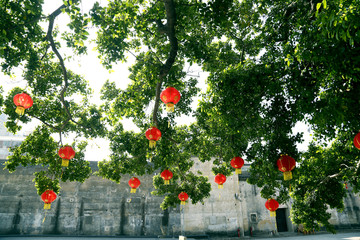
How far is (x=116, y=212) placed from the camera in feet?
45.5

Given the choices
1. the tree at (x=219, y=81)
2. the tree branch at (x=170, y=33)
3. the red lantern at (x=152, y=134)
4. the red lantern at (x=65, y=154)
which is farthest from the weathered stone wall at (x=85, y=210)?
the tree branch at (x=170, y=33)

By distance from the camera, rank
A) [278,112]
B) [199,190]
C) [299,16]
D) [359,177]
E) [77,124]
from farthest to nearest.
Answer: [199,190] → [77,124] → [359,177] → [278,112] → [299,16]

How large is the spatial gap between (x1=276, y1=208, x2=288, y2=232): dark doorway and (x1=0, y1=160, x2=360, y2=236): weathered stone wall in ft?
4.44

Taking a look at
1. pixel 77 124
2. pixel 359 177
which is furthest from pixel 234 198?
pixel 77 124

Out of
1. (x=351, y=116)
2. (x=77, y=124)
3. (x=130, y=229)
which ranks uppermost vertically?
(x=77, y=124)

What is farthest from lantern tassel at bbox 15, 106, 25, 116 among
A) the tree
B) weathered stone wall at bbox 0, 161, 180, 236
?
weathered stone wall at bbox 0, 161, 180, 236

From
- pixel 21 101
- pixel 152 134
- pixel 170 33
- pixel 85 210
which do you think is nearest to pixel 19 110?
pixel 21 101

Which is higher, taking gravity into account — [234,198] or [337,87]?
[337,87]

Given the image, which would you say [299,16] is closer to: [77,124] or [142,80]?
[142,80]

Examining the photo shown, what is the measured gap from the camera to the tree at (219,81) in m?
3.80

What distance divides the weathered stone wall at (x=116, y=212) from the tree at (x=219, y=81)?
5.77m

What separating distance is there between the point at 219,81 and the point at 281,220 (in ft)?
52.1

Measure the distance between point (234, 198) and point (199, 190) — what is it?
526cm

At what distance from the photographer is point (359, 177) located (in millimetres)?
6680
